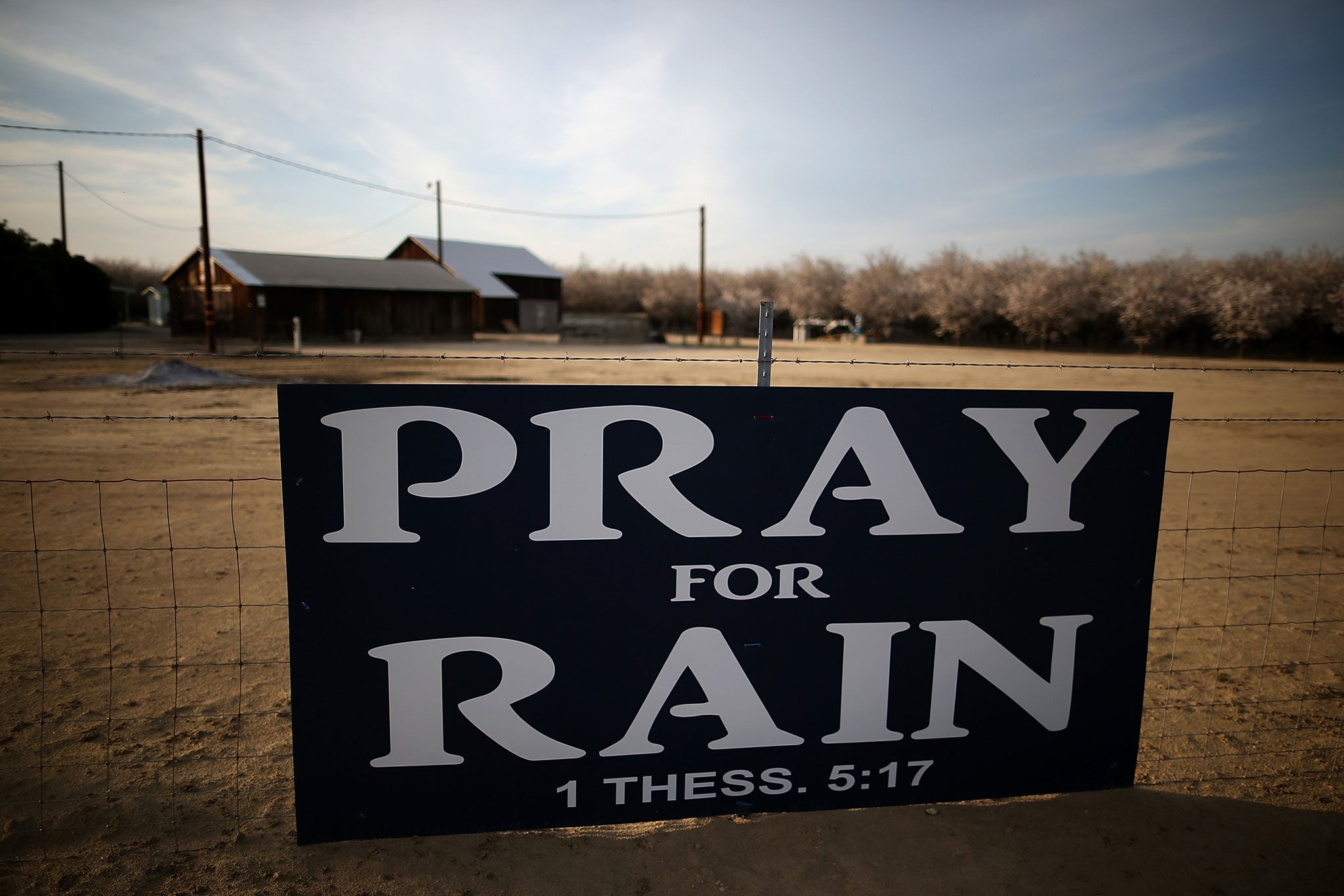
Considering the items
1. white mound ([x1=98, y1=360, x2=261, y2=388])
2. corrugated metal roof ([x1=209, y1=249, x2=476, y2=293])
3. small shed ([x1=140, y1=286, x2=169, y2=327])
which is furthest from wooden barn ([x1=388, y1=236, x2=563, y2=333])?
white mound ([x1=98, y1=360, x2=261, y2=388])

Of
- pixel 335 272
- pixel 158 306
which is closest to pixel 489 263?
pixel 335 272

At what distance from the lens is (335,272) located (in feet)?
117

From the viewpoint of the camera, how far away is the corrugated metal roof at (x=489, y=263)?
48.3m

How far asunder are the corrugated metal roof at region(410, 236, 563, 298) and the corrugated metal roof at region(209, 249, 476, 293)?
26.6ft

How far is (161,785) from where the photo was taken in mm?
2826

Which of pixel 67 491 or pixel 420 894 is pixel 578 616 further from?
pixel 67 491

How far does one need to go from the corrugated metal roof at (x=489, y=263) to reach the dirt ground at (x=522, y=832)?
43.4 m

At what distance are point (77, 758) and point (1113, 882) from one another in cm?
389

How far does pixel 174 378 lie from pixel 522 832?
1726cm

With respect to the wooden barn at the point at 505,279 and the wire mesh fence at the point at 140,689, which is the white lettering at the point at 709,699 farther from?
the wooden barn at the point at 505,279

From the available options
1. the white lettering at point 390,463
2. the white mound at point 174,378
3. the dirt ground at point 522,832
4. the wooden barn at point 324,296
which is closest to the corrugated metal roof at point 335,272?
the wooden barn at point 324,296

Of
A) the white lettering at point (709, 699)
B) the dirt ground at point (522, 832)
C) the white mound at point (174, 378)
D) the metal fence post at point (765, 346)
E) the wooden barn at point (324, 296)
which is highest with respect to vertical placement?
the wooden barn at point (324, 296)

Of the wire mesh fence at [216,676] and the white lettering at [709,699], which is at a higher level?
the white lettering at [709,699]

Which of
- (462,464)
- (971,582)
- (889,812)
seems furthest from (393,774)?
(971,582)
